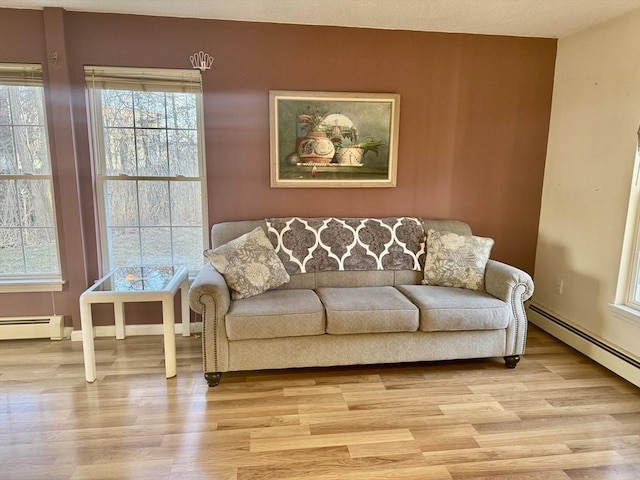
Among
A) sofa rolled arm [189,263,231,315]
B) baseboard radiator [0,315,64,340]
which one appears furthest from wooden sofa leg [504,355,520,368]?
baseboard radiator [0,315,64,340]

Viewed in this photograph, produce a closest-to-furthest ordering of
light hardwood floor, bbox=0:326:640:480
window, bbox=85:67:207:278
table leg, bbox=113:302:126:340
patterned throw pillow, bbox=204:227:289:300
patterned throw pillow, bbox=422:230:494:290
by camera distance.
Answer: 1. light hardwood floor, bbox=0:326:640:480
2. patterned throw pillow, bbox=204:227:289:300
3. patterned throw pillow, bbox=422:230:494:290
4. window, bbox=85:67:207:278
5. table leg, bbox=113:302:126:340

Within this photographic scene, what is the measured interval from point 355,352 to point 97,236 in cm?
210

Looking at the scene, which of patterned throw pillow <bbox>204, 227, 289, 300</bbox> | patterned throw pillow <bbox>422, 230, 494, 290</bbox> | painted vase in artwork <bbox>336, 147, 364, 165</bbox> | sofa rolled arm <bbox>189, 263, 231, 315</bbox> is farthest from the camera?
painted vase in artwork <bbox>336, 147, 364, 165</bbox>

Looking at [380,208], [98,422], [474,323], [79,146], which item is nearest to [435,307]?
[474,323]

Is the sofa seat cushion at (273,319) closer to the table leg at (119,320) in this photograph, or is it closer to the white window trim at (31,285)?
the table leg at (119,320)

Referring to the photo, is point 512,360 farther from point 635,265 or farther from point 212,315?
point 212,315

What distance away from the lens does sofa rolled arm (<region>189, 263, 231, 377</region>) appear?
7.59 ft

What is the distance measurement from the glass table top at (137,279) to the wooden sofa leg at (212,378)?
60 centimetres

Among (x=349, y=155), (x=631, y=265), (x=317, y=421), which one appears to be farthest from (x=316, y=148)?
(x=631, y=265)

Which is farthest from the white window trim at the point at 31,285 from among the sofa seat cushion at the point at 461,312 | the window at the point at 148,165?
the sofa seat cushion at the point at 461,312

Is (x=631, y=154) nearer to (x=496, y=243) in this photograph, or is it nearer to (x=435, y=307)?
(x=496, y=243)

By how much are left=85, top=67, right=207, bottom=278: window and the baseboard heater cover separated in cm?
285

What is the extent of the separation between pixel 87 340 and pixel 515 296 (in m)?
2.68

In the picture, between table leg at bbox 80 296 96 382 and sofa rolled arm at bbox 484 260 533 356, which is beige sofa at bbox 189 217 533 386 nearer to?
sofa rolled arm at bbox 484 260 533 356
